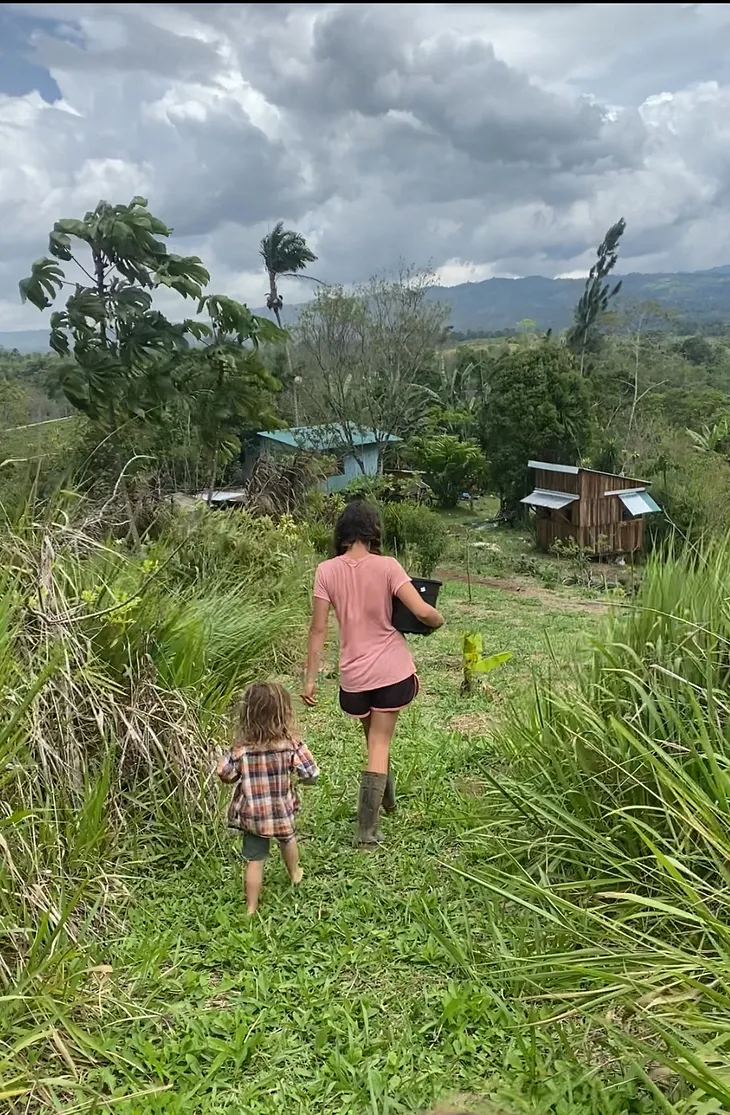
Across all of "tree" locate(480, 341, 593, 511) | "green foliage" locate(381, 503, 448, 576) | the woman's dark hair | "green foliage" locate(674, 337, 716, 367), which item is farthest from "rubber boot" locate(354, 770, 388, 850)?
"green foliage" locate(674, 337, 716, 367)

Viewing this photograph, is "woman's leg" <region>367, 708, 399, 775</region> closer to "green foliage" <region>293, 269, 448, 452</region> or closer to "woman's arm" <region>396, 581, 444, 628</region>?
"woman's arm" <region>396, 581, 444, 628</region>

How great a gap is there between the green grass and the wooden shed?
52.3 feet

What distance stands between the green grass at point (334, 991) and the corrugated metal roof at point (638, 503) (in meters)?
15.9

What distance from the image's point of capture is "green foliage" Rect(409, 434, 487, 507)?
23.6 metres

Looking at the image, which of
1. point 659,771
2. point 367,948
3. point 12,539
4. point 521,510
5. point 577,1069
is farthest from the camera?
point 521,510

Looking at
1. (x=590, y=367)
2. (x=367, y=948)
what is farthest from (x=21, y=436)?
(x=590, y=367)

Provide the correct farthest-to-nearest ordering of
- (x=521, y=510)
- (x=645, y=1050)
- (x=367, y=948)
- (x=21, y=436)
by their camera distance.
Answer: (x=521, y=510) → (x=21, y=436) → (x=367, y=948) → (x=645, y=1050)

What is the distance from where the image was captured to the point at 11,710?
8.56ft

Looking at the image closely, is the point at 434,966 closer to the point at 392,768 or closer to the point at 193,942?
the point at 193,942

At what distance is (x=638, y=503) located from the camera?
18719mm

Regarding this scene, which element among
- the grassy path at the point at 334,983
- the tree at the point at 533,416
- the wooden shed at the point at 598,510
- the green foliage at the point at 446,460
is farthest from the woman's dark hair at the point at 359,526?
the green foliage at the point at 446,460

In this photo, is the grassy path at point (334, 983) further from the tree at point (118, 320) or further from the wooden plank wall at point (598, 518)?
the wooden plank wall at point (598, 518)

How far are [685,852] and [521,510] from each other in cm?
2034

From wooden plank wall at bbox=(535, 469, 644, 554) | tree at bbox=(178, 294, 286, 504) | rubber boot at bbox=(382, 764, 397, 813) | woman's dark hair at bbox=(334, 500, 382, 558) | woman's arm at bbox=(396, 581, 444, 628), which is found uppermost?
tree at bbox=(178, 294, 286, 504)
